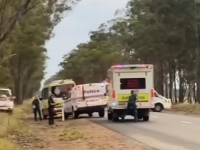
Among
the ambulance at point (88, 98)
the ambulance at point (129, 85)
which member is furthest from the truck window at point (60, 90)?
the ambulance at point (129, 85)

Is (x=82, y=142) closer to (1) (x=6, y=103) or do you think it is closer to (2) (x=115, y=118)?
(2) (x=115, y=118)

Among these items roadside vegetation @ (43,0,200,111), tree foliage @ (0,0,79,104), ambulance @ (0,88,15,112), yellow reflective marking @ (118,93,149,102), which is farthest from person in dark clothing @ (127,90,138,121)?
roadside vegetation @ (43,0,200,111)

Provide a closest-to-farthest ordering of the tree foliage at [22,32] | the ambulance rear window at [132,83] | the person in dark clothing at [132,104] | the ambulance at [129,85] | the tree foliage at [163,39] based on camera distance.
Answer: the tree foliage at [22,32], the person in dark clothing at [132,104], the ambulance at [129,85], the ambulance rear window at [132,83], the tree foliage at [163,39]

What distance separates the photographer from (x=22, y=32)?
163 feet

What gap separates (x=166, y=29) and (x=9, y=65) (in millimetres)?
17207

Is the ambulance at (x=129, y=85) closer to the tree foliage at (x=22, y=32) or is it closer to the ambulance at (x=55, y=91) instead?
the tree foliage at (x=22, y=32)

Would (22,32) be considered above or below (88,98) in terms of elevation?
above

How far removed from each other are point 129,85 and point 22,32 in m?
21.8

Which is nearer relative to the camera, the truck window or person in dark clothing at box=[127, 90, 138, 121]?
person in dark clothing at box=[127, 90, 138, 121]

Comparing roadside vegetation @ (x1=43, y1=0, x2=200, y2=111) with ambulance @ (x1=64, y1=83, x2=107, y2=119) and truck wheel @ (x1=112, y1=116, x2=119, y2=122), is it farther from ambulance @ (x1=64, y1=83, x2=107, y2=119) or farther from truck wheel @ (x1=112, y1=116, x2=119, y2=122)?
truck wheel @ (x1=112, y1=116, x2=119, y2=122)

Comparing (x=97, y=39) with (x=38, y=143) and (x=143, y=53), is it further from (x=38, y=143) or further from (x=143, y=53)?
(x=38, y=143)

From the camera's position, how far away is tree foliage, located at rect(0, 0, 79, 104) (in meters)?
25.2

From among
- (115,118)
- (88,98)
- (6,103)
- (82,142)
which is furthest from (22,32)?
(82,142)

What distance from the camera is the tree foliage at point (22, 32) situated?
2516 cm
